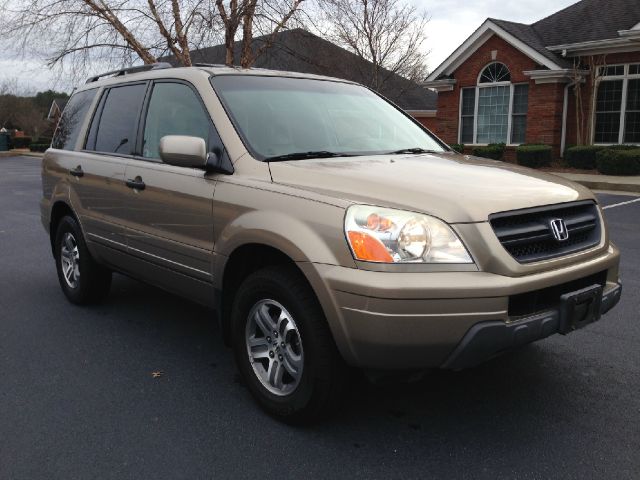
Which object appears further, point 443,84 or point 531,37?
point 443,84

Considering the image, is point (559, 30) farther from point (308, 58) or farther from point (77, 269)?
point (77, 269)

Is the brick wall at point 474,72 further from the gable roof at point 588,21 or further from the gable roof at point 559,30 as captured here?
the gable roof at point 588,21

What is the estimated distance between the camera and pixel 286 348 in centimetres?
324

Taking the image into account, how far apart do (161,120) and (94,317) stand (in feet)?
6.01

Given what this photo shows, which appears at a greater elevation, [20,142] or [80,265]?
[20,142]

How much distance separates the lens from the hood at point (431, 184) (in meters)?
2.86

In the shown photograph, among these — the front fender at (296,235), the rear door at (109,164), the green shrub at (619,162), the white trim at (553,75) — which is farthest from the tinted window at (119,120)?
the white trim at (553,75)

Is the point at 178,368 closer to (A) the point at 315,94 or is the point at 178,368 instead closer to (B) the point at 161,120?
(B) the point at 161,120

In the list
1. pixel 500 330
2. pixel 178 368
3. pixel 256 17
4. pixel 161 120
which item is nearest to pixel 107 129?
pixel 161 120

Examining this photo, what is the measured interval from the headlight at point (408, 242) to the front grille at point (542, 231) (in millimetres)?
237

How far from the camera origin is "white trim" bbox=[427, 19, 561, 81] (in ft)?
69.9

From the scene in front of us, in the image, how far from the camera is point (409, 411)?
11.2ft

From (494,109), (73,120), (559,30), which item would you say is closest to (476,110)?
(494,109)

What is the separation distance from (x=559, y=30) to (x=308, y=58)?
9202 millimetres
